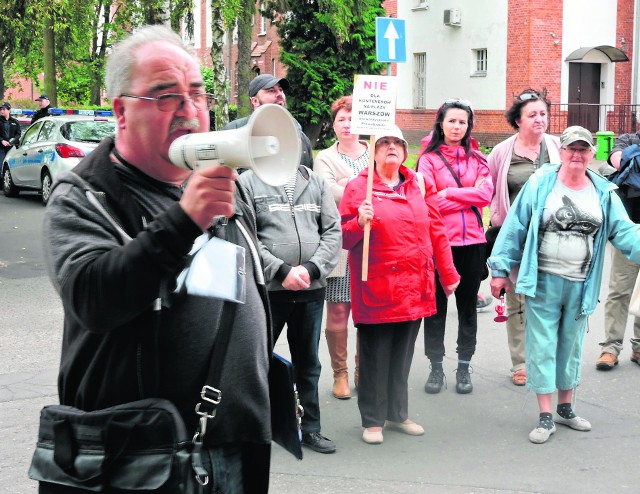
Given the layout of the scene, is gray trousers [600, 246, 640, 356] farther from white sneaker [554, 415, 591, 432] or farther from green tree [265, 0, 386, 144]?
green tree [265, 0, 386, 144]

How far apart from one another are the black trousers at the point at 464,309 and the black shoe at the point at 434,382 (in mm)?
114

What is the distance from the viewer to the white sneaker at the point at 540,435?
5922mm

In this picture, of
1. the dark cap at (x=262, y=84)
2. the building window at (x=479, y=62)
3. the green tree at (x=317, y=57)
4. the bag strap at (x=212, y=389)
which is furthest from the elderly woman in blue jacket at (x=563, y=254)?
the building window at (x=479, y=62)

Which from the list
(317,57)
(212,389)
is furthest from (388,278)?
(317,57)

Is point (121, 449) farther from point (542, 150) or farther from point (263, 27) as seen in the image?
point (263, 27)

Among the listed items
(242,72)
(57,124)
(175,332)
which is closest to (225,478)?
(175,332)

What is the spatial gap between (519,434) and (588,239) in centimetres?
133

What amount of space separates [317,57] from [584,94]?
9.73 m

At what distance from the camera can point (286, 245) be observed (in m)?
5.73

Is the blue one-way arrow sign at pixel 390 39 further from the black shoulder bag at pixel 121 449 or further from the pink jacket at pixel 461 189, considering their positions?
the black shoulder bag at pixel 121 449

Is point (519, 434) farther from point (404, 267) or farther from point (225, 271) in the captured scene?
point (225, 271)

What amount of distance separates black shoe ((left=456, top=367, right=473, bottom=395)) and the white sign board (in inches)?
77.8

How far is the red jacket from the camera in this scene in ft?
19.6

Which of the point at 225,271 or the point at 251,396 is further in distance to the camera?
the point at 251,396
